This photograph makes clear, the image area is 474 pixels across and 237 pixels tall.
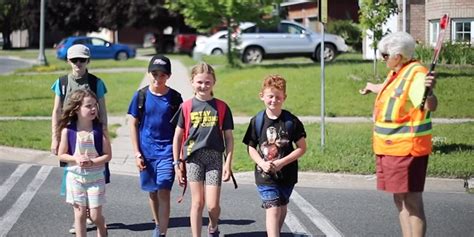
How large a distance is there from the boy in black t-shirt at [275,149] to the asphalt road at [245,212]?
1.07 meters

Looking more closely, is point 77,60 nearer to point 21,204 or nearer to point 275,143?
point 275,143

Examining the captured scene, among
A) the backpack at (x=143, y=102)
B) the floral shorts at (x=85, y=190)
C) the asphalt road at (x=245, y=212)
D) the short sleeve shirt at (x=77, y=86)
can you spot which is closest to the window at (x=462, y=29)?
the asphalt road at (x=245, y=212)

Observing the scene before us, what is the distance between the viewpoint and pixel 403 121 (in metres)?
5.55

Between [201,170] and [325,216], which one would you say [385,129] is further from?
[325,216]

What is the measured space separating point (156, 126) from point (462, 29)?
18.1m

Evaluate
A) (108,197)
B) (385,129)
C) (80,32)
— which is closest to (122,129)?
(108,197)

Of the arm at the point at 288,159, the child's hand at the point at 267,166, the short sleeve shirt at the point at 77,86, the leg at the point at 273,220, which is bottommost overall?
the leg at the point at 273,220

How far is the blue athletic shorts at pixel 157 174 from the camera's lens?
20.8 ft

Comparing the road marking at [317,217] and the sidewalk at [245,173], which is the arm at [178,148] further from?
the sidewalk at [245,173]

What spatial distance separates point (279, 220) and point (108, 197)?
3205mm

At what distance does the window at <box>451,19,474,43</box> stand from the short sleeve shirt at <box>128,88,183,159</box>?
56.1ft

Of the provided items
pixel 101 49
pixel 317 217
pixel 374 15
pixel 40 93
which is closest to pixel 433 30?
pixel 374 15

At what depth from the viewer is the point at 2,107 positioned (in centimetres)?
1742

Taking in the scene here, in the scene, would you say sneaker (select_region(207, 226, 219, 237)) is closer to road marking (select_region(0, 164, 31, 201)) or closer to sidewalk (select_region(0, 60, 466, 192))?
road marking (select_region(0, 164, 31, 201))
